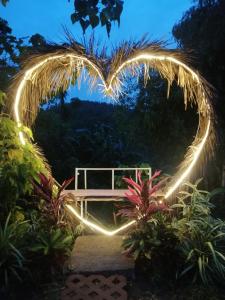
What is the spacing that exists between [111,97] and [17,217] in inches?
68.7

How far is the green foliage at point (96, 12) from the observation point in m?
2.09

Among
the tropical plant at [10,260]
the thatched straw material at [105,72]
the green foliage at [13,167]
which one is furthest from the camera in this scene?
the thatched straw material at [105,72]

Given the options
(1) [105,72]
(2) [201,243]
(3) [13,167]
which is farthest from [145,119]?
(2) [201,243]

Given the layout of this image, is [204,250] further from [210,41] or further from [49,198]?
[210,41]

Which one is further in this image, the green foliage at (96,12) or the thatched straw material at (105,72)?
the thatched straw material at (105,72)

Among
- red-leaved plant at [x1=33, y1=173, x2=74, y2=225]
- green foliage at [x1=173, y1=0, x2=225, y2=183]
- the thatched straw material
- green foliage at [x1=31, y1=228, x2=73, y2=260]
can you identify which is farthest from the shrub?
green foliage at [x1=173, y1=0, x2=225, y2=183]

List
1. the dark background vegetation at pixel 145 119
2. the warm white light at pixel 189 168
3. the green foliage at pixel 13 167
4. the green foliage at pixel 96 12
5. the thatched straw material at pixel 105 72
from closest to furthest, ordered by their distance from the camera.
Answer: the green foliage at pixel 96 12 < the green foliage at pixel 13 167 < the thatched straw material at pixel 105 72 < the warm white light at pixel 189 168 < the dark background vegetation at pixel 145 119

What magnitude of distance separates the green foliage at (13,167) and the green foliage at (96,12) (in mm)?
2325

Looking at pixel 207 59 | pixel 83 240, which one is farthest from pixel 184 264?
pixel 207 59

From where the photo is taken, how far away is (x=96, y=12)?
83.5 inches

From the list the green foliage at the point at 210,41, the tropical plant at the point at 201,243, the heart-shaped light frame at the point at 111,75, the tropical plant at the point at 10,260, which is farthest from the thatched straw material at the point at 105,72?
the tropical plant at the point at 10,260

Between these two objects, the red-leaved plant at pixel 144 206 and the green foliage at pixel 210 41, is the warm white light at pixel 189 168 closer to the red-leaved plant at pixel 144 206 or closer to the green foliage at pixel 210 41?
the red-leaved plant at pixel 144 206

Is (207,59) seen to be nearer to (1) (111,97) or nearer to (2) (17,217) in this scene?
(1) (111,97)

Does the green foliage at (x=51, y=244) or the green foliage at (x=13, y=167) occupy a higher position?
the green foliage at (x=13, y=167)
